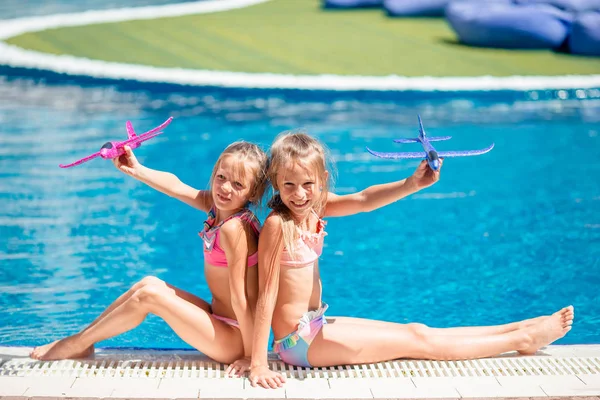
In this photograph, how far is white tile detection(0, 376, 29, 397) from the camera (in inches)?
136

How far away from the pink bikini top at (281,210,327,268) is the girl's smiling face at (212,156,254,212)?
0.98 feet

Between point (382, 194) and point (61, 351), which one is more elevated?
point (382, 194)

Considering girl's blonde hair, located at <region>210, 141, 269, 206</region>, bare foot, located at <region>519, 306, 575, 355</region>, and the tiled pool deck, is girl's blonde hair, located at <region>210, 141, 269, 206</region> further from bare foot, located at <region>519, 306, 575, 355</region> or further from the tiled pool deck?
bare foot, located at <region>519, 306, 575, 355</region>

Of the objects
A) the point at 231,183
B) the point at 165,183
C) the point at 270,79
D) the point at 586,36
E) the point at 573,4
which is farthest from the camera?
the point at 573,4

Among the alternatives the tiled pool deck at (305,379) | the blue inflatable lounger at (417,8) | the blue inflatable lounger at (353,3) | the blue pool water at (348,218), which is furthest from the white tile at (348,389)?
the blue inflatable lounger at (353,3)

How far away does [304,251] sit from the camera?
380 cm

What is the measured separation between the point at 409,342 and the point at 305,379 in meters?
0.52

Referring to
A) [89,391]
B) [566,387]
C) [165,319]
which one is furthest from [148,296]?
[566,387]

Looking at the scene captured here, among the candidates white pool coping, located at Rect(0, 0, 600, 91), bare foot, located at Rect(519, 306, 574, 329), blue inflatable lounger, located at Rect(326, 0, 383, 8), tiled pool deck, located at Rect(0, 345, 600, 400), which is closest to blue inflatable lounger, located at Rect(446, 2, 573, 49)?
white pool coping, located at Rect(0, 0, 600, 91)

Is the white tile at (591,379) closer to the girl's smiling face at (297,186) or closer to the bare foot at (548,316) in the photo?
the bare foot at (548,316)

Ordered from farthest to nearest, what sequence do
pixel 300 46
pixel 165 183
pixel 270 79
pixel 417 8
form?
pixel 417 8, pixel 300 46, pixel 270 79, pixel 165 183

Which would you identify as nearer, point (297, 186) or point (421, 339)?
point (297, 186)

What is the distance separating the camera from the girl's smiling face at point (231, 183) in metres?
3.74

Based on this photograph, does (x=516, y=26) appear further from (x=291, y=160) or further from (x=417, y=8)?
(x=291, y=160)
